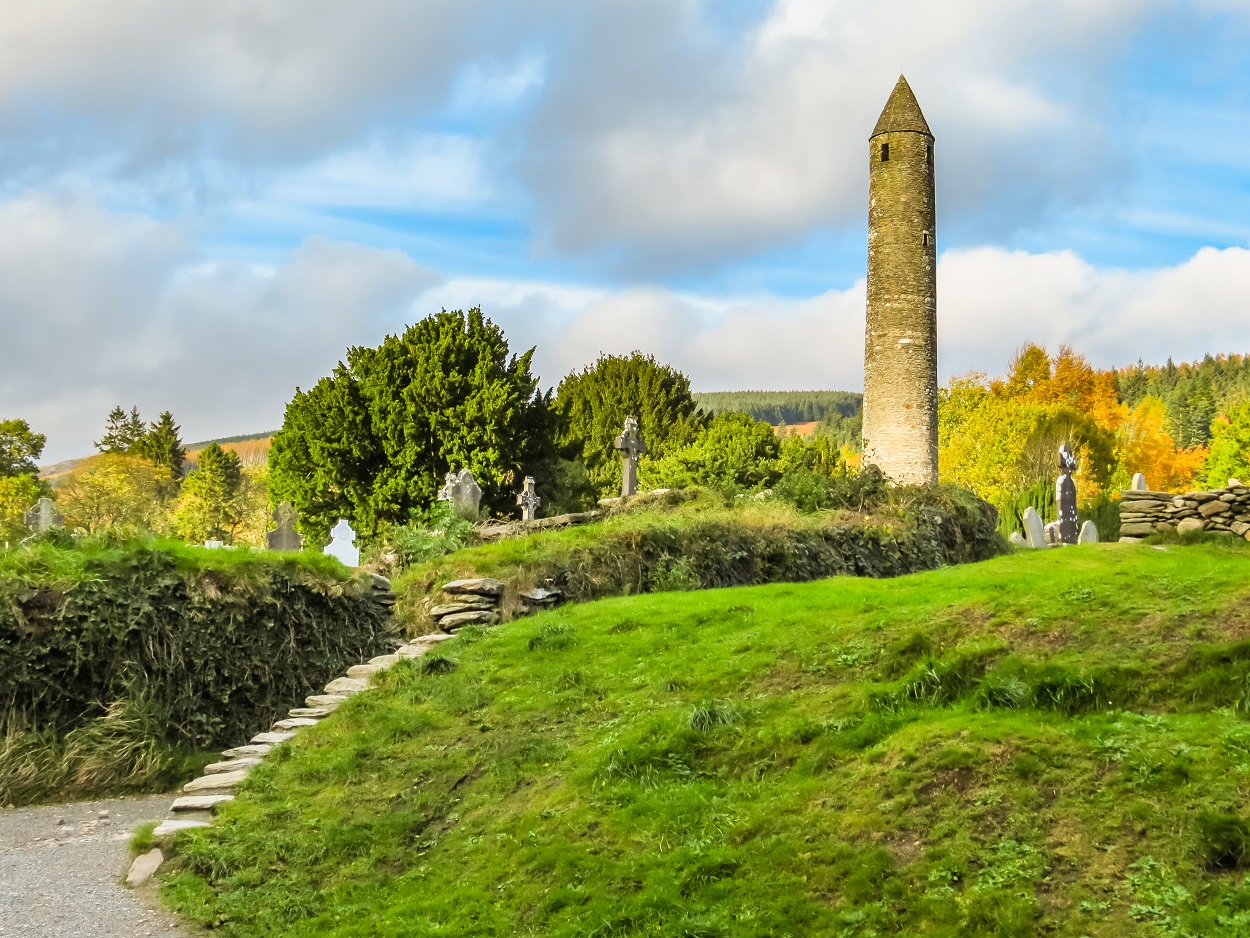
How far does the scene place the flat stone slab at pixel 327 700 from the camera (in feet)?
31.0

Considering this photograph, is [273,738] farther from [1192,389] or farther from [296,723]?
[1192,389]

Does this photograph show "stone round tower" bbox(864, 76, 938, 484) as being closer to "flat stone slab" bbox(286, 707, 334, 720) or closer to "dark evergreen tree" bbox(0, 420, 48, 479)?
"flat stone slab" bbox(286, 707, 334, 720)

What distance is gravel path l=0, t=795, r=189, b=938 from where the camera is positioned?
19.9 ft

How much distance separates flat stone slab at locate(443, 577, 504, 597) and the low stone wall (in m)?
11.7

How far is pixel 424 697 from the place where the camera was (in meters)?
9.43

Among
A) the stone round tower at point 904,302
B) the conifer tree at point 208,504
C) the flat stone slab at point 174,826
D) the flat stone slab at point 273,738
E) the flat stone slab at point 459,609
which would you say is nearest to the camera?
the flat stone slab at point 174,826

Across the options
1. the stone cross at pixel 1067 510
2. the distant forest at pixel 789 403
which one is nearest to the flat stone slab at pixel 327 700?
the stone cross at pixel 1067 510

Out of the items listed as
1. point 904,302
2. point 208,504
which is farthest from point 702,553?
point 208,504

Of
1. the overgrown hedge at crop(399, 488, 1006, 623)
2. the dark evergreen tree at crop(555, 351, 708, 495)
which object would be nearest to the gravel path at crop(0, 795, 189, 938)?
the overgrown hedge at crop(399, 488, 1006, 623)

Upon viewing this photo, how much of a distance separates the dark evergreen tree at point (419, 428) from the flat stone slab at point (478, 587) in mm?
16649

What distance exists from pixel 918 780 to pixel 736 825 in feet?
3.31

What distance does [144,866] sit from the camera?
6836 mm

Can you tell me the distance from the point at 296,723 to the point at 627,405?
38.9 m

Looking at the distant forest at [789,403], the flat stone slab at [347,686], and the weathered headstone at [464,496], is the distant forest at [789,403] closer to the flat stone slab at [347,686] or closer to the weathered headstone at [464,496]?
the weathered headstone at [464,496]
